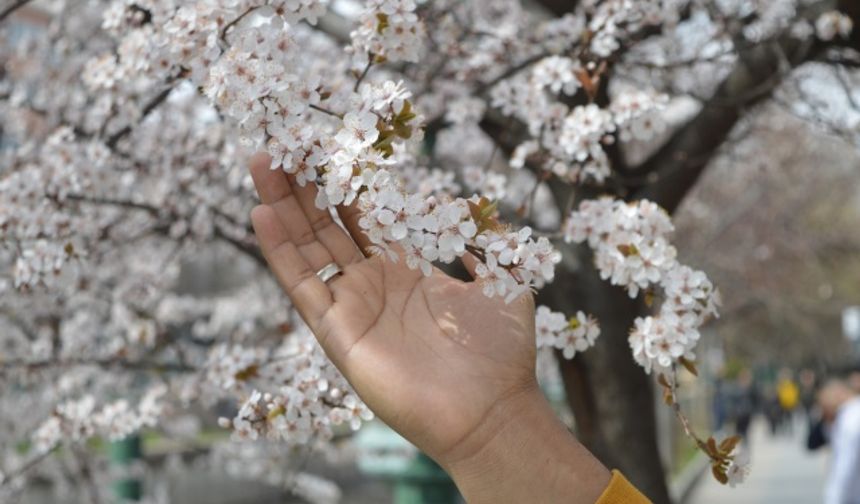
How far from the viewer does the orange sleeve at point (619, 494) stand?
6.23 ft

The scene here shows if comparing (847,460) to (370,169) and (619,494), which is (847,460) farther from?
(370,169)

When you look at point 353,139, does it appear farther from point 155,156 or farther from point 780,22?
point 780,22

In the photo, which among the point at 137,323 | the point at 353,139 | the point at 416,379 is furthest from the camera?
the point at 137,323

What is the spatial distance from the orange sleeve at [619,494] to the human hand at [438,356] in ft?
0.16

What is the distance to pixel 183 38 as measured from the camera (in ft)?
8.41

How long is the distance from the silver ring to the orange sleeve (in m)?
0.73

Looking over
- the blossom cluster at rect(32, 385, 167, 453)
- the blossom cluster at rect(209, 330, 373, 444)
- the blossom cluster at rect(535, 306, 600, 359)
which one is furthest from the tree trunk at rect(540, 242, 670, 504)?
the blossom cluster at rect(32, 385, 167, 453)

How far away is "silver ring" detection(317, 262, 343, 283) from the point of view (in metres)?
2.09

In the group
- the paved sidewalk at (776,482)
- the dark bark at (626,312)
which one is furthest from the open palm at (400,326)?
the paved sidewalk at (776,482)

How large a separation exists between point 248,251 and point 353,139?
2.24m

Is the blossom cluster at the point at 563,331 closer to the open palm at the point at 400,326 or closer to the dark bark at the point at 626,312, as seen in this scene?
the open palm at the point at 400,326

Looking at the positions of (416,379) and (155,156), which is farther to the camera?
(155,156)

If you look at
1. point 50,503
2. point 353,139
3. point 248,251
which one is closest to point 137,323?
point 248,251

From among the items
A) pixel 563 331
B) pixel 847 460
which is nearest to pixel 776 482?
pixel 847 460
